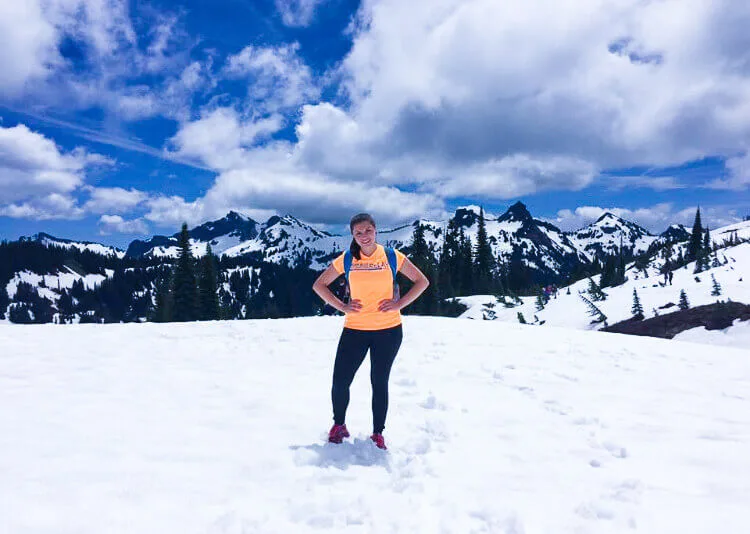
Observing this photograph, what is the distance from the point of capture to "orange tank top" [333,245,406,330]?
16.0 ft

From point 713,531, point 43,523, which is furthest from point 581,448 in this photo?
point 43,523

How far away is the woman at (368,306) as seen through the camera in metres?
4.88

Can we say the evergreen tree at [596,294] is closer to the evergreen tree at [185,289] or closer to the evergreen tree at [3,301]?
the evergreen tree at [185,289]

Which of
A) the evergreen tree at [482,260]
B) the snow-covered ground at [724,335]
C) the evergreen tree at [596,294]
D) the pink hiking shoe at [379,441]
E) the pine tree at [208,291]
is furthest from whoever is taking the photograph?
the evergreen tree at [482,260]

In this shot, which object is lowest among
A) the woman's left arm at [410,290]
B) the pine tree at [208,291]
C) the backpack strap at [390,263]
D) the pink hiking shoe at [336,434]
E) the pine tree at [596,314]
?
the pink hiking shoe at [336,434]

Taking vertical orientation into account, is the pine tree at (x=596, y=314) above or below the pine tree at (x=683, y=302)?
below

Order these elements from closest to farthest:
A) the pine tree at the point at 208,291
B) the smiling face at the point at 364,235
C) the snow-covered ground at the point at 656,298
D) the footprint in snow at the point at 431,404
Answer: the smiling face at the point at 364,235 → the footprint in snow at the point at 431,404 → the snow-covered ground at the point at 656,298 → the pine tree at the point at 208,291

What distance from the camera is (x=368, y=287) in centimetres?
488

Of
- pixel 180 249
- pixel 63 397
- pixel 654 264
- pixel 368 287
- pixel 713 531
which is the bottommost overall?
pixel 713 531

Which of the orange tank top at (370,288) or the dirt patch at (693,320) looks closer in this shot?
the orange tank top at (370,288)

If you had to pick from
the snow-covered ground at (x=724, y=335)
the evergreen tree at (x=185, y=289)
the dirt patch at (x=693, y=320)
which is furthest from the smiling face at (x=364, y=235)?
the evergreen tree at (x=185, y=289)

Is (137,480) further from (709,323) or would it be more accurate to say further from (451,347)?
(709,323)

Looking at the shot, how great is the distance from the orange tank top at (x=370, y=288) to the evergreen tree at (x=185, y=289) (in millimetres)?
44856

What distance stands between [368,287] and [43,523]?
344cm
